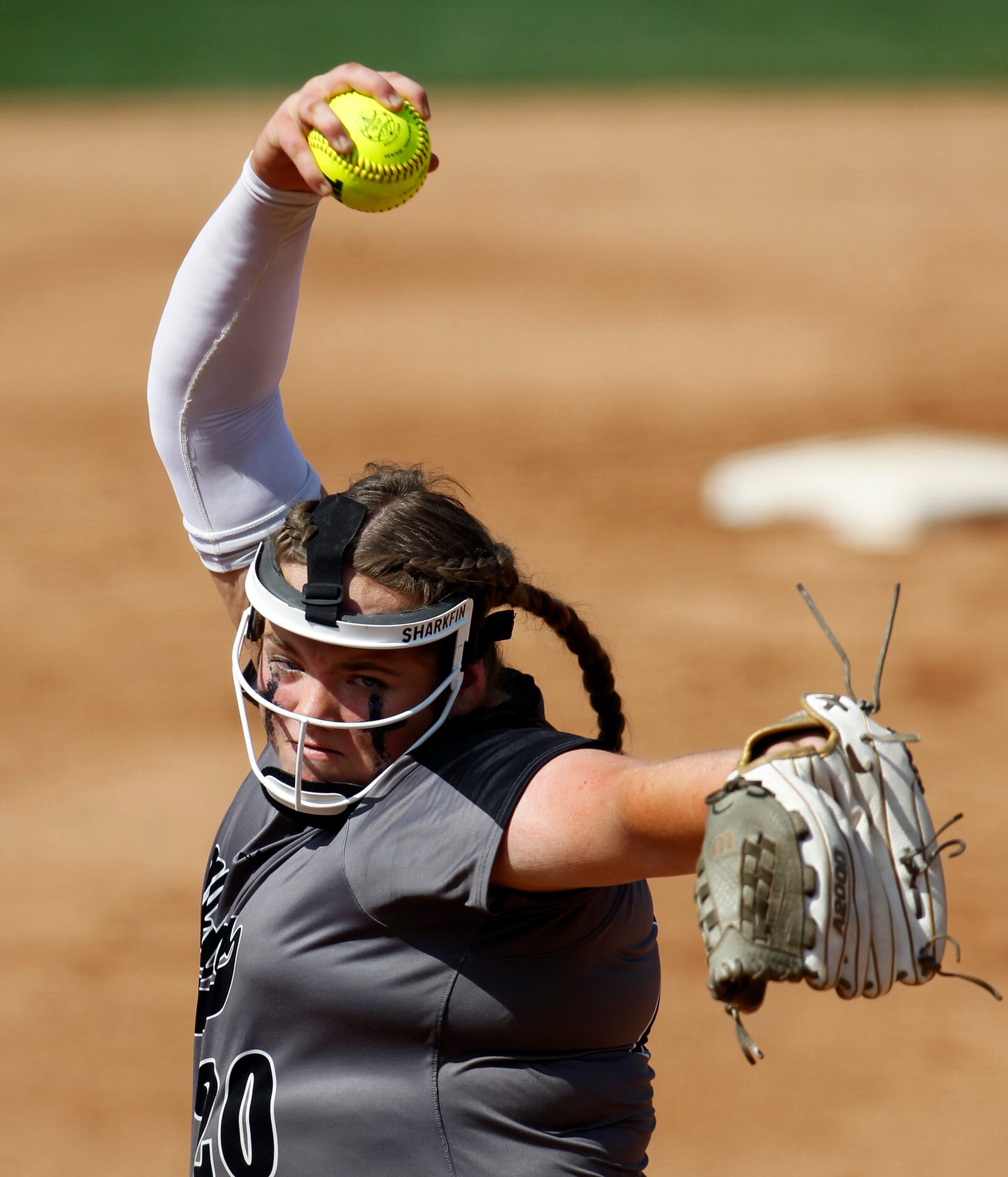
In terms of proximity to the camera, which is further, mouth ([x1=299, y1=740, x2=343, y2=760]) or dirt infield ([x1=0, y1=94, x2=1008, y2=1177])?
dirt infield ([x1=0, y1=94, x2=1008, y2=1177])

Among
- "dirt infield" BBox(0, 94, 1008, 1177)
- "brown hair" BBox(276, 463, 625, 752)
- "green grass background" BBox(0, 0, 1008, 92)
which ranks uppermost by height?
"green grass background" BBox(0, 0, 1008, 92)

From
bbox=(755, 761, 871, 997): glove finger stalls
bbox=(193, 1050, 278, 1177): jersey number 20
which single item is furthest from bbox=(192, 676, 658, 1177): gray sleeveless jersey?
bbox=(755, 761, 871, 997): glove finger stalls

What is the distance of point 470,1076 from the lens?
198 cm

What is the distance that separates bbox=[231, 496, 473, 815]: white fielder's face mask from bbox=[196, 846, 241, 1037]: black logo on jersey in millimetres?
240

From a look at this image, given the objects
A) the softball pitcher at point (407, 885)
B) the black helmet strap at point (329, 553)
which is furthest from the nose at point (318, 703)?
the black helmet strap at point (329, 553)

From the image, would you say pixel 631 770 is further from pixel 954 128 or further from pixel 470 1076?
pixel 954 128

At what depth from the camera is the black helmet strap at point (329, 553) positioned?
6.55 ft

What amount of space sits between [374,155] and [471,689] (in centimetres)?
84

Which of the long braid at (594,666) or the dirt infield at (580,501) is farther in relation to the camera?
the dirt infield at (580,501)

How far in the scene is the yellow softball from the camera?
7.27 feet

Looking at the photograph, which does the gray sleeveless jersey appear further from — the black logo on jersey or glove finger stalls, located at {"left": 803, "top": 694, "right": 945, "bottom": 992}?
glove finger stalls, located at {"left": 803, "top": 694, "right": 945, "bottom": 992}

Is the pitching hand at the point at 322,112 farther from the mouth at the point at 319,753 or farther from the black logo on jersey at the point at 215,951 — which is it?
the black logo on jersey at the point at 215,951

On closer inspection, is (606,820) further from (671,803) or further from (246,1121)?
(246,1121)

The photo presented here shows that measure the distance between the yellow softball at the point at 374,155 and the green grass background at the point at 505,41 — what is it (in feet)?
62.7
